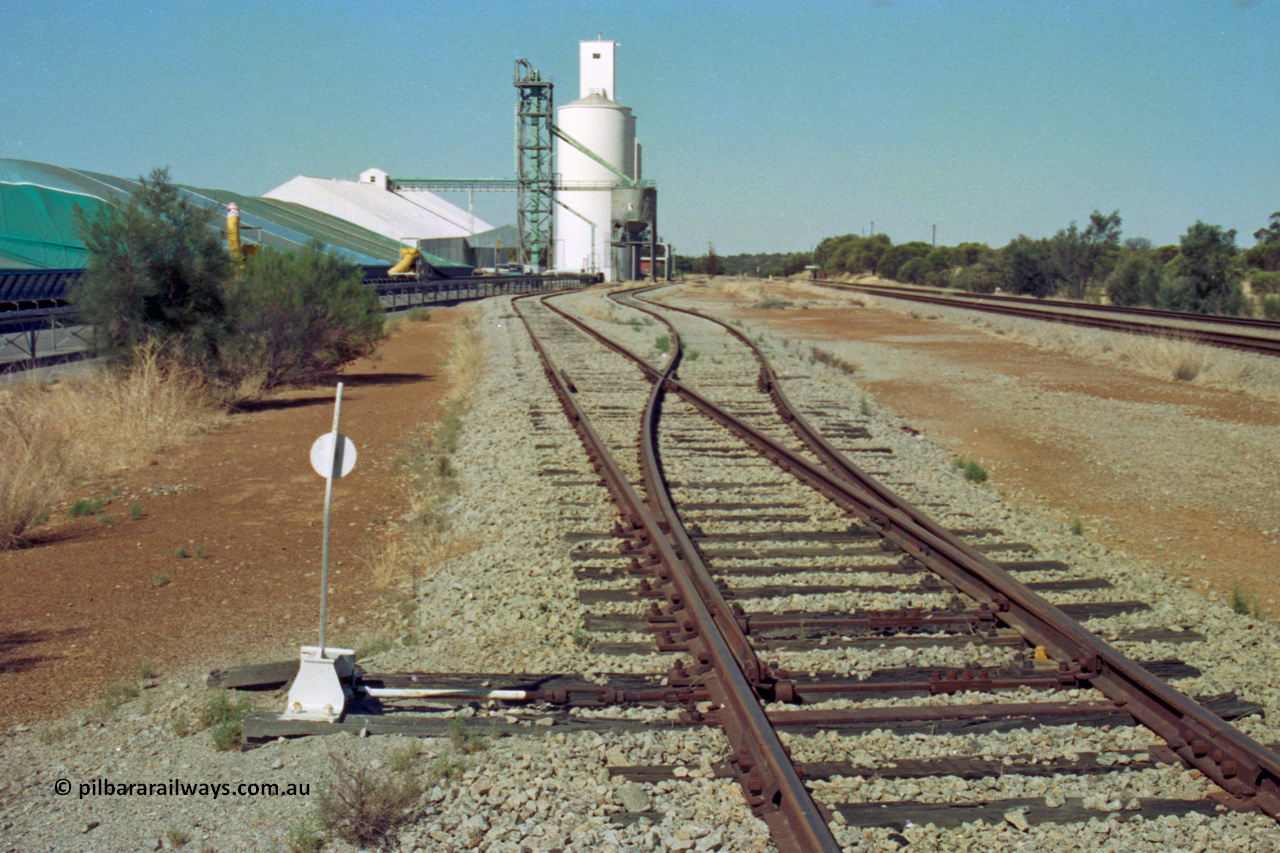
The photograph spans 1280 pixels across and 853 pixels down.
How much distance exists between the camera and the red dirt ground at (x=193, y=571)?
6.30m

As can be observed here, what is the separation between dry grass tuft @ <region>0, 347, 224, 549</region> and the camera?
973 centimetres

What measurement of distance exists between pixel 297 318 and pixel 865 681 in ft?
53.0

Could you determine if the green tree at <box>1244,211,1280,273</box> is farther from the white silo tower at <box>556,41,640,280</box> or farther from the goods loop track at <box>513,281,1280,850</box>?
the goods loop track at <box>513,281,1280,850</box>

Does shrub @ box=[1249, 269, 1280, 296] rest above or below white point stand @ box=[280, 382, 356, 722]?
above

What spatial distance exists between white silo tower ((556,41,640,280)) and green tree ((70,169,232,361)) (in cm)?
8355

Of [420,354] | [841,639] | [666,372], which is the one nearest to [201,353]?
[666,372]

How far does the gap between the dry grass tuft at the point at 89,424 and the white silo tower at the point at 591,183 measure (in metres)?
85.2

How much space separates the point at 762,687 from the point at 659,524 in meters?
3.17

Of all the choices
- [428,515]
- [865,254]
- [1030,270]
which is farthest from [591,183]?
[428,515]

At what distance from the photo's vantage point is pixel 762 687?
5387 mm

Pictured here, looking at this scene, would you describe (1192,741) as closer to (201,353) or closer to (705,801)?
(705,801)

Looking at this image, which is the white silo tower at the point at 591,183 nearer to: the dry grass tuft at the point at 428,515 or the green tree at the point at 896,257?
the green tree at the point at 896,257

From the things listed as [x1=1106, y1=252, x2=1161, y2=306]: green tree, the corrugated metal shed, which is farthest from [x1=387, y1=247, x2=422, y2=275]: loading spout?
[x1=1106, y1=252, x2=1161, y2=306]: green tree

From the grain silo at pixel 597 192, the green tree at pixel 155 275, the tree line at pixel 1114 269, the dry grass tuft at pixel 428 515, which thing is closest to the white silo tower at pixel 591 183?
the grain silo at pixel 597 192
